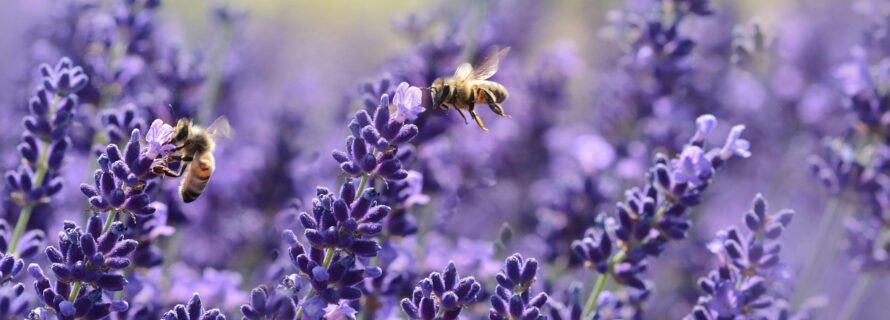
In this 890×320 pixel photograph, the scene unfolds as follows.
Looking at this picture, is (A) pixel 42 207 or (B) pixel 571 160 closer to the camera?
(A) pixel 42 207

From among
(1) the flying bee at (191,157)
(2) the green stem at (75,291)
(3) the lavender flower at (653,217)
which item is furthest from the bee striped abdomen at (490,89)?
(2) the green stem at (75,291)

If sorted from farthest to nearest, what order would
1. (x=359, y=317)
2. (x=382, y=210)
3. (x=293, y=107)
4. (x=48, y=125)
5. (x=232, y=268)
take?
(x=293, y=107), (x=232, y=268), (x=359, y=317), (x=48, y=125), (x=382, y=210)

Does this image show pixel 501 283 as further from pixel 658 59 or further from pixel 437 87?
pixel 658 59

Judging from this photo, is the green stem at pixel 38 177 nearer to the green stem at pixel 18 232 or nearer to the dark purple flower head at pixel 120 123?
the green stem at pixel 18 232

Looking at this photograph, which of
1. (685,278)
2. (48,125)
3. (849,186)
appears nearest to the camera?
(48,125)

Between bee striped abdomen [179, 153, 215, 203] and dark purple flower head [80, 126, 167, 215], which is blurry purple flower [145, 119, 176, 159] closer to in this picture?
dark purple flower head [80, 126, 167, 215]

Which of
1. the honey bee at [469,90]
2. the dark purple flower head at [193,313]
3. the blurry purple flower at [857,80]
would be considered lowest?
the dark purple flower head at [193,313]

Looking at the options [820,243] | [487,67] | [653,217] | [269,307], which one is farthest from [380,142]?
[820,243]

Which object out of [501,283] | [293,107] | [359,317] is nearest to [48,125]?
[359,317]
